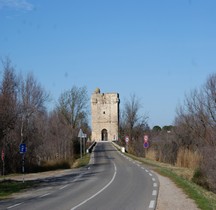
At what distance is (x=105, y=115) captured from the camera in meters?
112

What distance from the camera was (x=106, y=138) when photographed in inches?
4577

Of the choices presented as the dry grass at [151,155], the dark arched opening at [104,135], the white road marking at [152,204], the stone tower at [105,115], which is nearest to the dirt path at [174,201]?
the white road marking at [152,204]

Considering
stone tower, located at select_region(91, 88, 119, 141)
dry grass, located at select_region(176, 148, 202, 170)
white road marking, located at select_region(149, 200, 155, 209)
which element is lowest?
white road marking, located at select_region(149, 200, 155, 209)

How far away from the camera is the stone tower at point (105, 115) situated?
11220cm

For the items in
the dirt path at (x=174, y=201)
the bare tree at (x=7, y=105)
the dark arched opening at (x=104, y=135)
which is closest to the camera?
the dirt path at (x=174, y=201)

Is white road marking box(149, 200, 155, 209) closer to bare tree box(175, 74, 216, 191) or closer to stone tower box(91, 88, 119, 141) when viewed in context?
bare tree box(175, 74, 216, 191)

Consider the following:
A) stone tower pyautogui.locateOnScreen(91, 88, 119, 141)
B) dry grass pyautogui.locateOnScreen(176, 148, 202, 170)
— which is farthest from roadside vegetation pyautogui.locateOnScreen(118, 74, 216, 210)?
stone tower pyautogui.locateOnScreen(91, 88, 119, 141)

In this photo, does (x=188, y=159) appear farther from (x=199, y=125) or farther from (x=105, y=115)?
(x=105, y=115)

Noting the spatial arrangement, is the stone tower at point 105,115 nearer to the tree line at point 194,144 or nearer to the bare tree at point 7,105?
the tree line at point 194,144

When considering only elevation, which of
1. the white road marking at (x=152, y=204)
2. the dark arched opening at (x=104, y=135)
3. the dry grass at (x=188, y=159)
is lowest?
the white road marking at (x=152, y=204)

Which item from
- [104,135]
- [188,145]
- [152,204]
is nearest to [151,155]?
[188,145]

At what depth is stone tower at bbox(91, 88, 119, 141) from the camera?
11220 centimetres

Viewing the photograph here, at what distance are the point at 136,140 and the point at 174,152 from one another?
17.3 metres

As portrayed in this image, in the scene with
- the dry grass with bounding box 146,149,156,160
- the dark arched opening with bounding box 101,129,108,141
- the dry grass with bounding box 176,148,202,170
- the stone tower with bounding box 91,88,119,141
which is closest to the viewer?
the dry grass with bounding box 176,148,202,170
